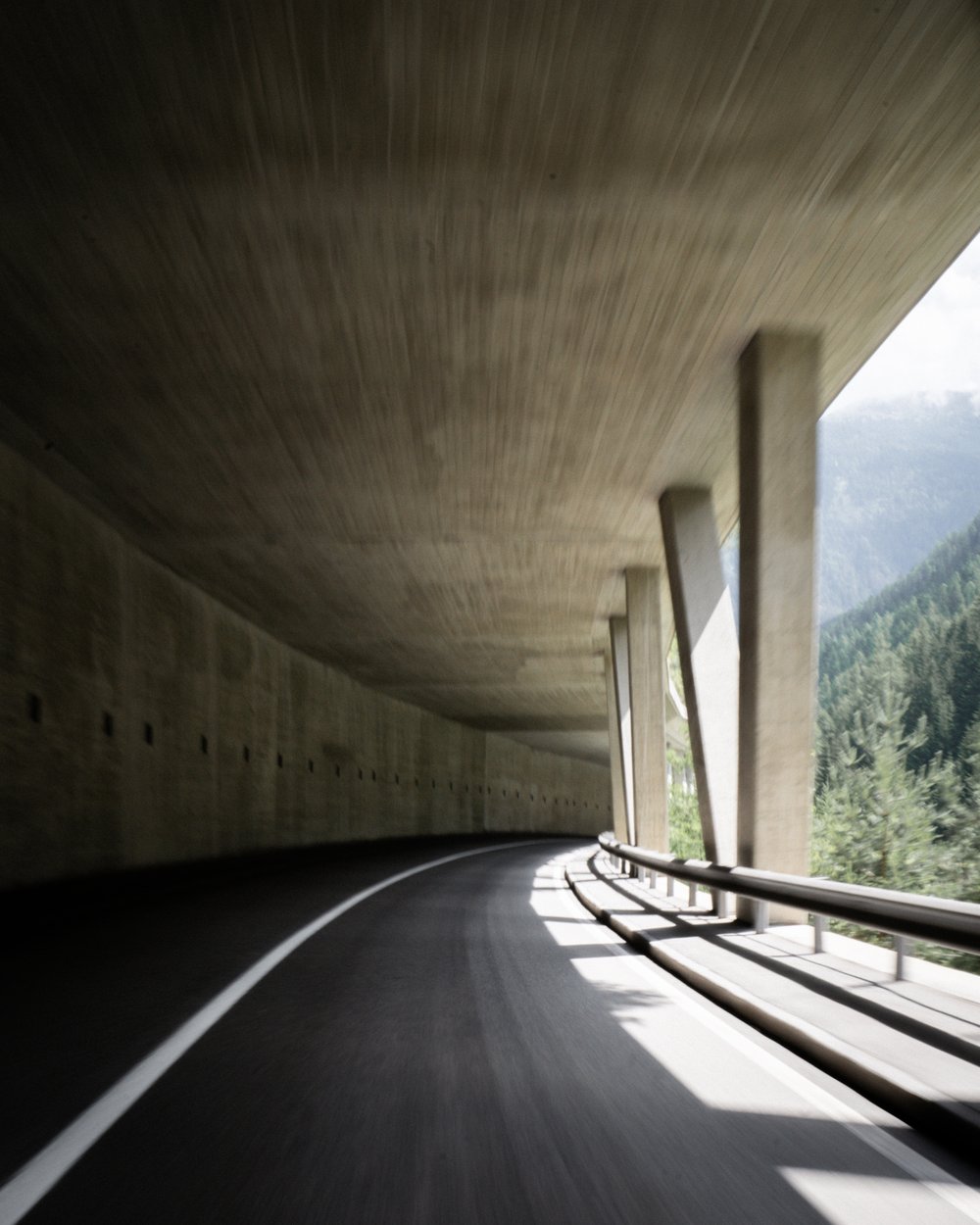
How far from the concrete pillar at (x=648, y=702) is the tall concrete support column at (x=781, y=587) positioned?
12056 mm

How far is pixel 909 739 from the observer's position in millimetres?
58719

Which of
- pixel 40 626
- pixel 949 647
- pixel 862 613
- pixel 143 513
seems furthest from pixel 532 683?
pixel 862 613

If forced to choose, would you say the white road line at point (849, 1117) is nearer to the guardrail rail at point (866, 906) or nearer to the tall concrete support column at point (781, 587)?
the guardrail rail at point (866, 906)

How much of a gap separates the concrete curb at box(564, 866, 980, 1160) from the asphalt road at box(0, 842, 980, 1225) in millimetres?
107

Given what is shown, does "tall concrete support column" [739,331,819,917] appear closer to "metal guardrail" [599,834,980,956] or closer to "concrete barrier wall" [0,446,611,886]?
"metal guardrail" [599,834,980,956]

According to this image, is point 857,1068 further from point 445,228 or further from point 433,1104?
point 445,228

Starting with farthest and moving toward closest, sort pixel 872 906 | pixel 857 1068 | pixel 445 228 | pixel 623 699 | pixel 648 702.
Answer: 1. pixel 623 699
2. pixel 648 702
3. pixel 445 228
4. pixel 872 906
5. pixel 857 1068

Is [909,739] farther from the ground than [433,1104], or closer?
farther from the ground

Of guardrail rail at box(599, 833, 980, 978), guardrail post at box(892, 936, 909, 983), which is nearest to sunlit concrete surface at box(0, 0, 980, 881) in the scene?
guardrail rail at box(599, 833, 980, 978)

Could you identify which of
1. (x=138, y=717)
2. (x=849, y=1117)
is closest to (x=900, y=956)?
(x=849, y=1117)

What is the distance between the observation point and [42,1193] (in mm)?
3812

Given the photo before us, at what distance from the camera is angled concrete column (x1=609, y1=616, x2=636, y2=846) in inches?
1201

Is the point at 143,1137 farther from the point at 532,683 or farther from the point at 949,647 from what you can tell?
the point at 949,647

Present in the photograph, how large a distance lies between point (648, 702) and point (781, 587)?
44.3 feet
